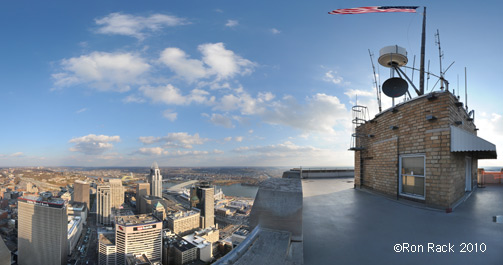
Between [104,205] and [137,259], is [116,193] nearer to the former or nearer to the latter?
[104,205]

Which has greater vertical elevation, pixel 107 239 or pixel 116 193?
→ pixel 107 239

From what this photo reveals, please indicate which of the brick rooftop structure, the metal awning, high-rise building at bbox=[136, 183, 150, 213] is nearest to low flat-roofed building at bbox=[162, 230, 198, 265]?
the brick rooftop structure

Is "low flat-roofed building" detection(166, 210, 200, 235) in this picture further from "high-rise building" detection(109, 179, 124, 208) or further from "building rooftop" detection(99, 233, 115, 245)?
"high-rise building" detection(109, 179, 124, 208)

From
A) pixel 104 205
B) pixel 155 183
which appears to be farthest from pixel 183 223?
pixel 155 183

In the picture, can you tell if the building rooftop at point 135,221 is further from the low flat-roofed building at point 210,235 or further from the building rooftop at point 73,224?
the building rooftop at point 73,224

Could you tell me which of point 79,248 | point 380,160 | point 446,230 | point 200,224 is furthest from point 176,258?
point 446,230

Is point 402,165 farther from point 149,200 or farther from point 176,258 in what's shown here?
point 149,200
